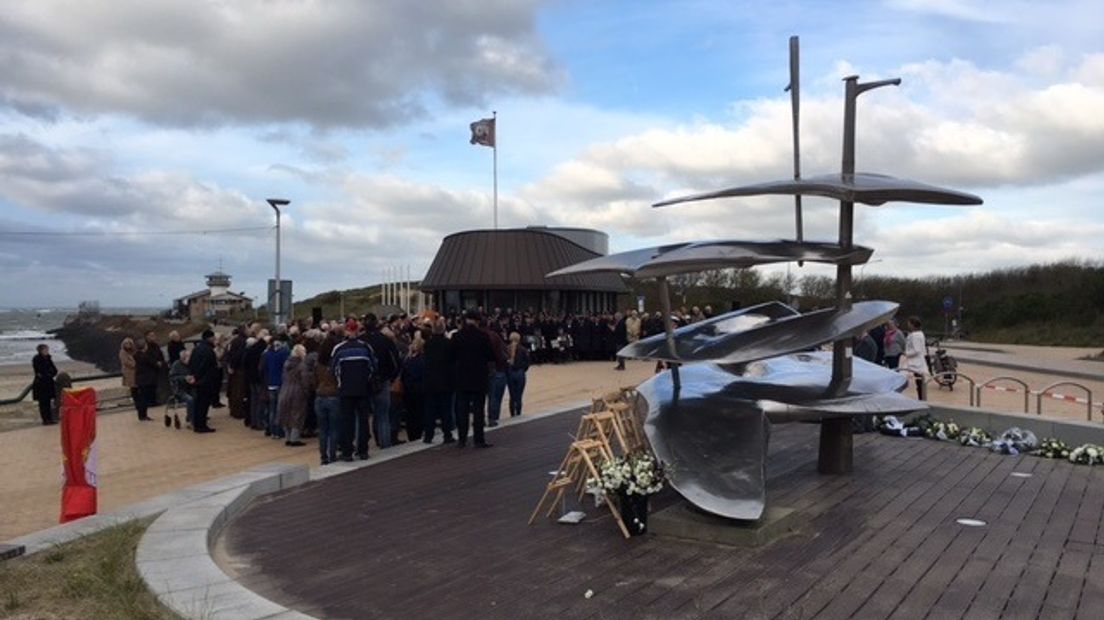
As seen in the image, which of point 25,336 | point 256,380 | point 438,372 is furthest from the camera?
point 25,336

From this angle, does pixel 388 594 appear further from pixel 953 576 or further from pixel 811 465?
pixel 811 465

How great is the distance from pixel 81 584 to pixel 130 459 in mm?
6729

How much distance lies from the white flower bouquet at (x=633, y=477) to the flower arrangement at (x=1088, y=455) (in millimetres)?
5726

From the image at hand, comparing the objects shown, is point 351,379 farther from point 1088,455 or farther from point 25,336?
point 25,336

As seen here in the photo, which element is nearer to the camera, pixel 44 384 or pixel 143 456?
pixel 143 456

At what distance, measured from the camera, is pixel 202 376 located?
45.8 feet

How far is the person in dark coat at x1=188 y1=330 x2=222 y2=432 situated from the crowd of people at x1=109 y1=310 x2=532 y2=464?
0.02 meters

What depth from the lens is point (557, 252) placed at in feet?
101

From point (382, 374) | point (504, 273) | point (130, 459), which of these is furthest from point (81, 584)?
point (504, 273)

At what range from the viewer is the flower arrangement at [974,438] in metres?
10.9

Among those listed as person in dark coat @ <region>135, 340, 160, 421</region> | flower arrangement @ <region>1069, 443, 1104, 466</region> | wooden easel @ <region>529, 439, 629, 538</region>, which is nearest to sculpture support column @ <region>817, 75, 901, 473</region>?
wooden easel @ <region>529, 439, 629, 538</region>

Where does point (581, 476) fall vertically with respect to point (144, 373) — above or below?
below

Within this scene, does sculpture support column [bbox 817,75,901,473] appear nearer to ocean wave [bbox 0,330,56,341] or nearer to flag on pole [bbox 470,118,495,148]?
flag on pole [bbox 470,118,495,148]

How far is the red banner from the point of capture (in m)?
7.90
